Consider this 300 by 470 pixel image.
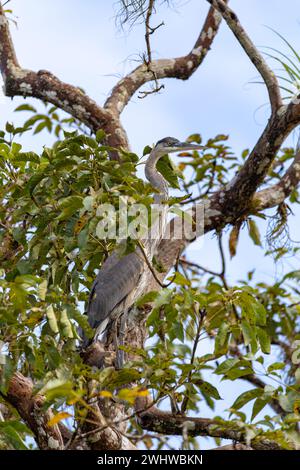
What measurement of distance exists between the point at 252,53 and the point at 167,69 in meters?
1.60

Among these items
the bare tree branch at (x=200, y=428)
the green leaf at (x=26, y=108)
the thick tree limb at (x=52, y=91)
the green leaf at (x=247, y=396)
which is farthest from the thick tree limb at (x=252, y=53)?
the green leaf at (x=247, y=396)

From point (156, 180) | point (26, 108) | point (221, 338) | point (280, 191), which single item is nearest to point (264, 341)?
point (221, 338)

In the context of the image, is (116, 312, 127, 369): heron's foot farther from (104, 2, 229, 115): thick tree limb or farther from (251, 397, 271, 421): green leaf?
(104, 2, 229, 115): thick tree limb

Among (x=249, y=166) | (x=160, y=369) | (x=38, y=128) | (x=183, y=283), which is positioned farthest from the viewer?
(x=38, y=128)

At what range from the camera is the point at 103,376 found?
2.98 metres

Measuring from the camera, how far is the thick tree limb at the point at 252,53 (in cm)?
486

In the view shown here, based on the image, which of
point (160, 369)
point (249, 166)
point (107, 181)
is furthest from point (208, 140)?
point (160, 369)

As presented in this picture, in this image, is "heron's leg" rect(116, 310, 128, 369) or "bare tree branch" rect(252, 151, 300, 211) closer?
"heron's leg" rect(116, 310, 128, 369)

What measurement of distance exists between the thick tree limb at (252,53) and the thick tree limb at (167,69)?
1.25 metres

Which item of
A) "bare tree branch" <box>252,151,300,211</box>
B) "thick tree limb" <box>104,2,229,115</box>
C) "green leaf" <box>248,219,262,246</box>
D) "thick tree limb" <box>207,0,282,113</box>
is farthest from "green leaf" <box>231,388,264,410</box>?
"thick tree limb" <box>104,2,229,115</box>

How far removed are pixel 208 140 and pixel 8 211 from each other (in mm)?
2206

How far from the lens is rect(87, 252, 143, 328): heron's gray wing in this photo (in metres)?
4.62

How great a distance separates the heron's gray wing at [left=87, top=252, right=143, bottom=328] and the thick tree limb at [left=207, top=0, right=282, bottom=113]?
1.26 m
